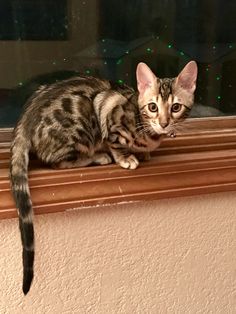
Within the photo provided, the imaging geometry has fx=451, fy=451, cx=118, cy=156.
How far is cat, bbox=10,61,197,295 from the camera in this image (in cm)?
96

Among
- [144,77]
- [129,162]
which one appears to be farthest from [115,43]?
[129,162]

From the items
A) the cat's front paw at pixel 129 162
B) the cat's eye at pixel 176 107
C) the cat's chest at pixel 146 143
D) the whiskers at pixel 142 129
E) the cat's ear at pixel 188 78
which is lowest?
the cat's front paw at pixel 129 162

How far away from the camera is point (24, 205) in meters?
0.89

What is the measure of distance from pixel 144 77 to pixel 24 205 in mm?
379

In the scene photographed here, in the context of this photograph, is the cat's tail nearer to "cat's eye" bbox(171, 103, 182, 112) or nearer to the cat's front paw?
the cat's front paw

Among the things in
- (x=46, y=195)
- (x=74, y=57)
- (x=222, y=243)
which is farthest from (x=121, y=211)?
(x=74, y=57)

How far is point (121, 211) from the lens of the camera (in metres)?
1.05

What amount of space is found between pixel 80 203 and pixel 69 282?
0.20 m

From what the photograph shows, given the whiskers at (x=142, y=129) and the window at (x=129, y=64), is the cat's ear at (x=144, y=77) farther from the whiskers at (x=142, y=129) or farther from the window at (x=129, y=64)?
the window at (x=129, y=64)

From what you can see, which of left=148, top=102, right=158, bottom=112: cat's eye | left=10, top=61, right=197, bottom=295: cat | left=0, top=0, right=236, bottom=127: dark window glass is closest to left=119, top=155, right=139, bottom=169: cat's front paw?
left=10, top=61, right=197, bottom=295: cat

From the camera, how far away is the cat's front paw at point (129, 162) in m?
1.01

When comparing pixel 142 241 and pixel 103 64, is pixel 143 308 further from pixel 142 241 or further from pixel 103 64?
pixel 103 64

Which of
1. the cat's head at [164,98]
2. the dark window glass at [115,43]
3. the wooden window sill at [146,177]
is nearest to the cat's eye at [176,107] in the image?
the cat's head at [164,98]

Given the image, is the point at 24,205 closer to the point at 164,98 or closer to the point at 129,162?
the point at 129,162
